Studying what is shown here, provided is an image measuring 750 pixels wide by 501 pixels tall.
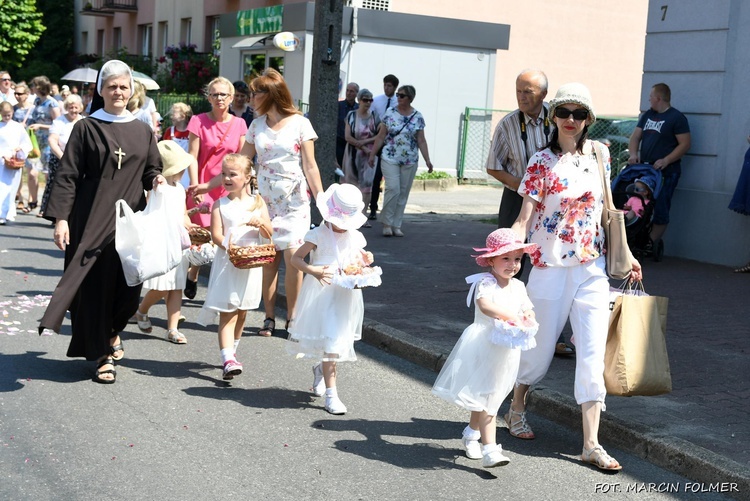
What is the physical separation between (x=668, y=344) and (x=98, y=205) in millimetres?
4394

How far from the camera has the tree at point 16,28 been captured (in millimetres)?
42031

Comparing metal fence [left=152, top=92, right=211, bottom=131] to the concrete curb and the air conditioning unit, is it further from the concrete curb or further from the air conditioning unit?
the concrete curb

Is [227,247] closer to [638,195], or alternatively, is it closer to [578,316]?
[578,316]

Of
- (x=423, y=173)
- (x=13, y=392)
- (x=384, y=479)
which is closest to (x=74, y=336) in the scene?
(x=13, y=392)

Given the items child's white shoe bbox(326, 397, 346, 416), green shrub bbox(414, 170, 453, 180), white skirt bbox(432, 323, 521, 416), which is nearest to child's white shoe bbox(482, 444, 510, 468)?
white skirt bbox(432, 323, 521, 416)

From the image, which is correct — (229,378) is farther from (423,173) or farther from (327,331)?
(423,173)

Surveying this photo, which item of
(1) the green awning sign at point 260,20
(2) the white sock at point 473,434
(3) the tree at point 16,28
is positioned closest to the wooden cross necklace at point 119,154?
(2) the white sock at point 473,434

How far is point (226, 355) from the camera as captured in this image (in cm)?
706

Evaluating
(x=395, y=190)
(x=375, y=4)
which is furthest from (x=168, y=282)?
(x=375, y=4)

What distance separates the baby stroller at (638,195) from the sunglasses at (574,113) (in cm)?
690

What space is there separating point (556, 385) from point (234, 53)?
21.4m

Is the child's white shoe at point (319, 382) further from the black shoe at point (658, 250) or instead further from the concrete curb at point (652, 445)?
the black shoe at point (658, 250)

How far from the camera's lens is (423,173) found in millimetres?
23875

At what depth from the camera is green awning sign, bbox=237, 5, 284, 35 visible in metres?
24.4
